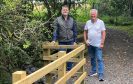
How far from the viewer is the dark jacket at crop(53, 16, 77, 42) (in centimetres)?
920

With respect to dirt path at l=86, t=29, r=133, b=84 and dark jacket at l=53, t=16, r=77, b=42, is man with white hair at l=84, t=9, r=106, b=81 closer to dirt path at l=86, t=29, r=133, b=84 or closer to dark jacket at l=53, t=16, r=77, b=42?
dirt path at l=86, t=29, r=133, b=84

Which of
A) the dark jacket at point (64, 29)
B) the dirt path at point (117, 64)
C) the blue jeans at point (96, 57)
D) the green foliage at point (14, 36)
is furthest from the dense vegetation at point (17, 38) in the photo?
the dirt path at point (117, 64)

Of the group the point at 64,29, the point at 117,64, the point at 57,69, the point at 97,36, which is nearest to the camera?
the point at 57,69

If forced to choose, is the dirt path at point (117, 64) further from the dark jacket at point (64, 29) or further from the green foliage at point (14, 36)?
the green foliage at point (14, 36)

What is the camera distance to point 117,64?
42.2ft

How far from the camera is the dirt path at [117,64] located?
10234 millimetres

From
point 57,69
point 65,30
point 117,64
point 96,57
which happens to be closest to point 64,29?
point 65,30

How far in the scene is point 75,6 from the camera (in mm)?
15711

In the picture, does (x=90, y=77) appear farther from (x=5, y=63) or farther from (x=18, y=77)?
(x=18, y=77)

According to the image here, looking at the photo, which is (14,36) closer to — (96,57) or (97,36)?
(97,36)

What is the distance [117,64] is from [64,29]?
4.14 m

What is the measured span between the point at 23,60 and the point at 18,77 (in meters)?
4.42

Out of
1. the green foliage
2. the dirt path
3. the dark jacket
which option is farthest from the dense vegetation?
the dirt path

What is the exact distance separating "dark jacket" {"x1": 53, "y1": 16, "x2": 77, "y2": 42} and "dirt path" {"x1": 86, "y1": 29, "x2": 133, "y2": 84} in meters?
1.38
